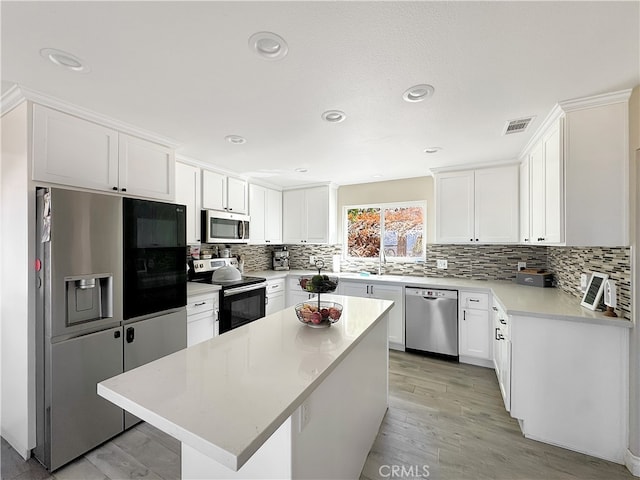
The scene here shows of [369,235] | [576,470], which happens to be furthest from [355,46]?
[369,235]

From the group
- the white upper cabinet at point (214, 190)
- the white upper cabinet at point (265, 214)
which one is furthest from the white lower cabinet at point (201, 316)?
the white upper cabinet at point (265, 214)

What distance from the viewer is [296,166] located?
11.5 ft

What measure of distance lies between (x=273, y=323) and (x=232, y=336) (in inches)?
12.3

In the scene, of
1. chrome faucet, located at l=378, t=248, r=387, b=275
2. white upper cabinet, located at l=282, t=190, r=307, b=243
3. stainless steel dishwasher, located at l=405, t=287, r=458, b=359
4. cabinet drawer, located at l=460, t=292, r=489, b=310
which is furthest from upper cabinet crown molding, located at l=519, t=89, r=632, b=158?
white upper cabinet, located at l=282, t=190, r=307, b=243

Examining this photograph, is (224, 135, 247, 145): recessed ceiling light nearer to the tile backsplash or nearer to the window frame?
the tile backsplash

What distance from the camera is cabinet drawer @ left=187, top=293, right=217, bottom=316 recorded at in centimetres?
272

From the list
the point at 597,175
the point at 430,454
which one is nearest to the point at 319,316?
the point at 430,454

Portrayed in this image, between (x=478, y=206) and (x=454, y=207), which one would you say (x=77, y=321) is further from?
(x=478, y=206)

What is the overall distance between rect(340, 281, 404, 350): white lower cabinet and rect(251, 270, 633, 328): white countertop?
9 cm

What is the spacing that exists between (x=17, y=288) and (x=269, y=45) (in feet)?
7.29

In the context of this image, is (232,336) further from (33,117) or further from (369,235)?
(369,235)

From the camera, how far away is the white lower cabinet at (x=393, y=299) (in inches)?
142

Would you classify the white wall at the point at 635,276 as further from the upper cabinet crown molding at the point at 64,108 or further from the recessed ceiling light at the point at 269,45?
the upper cabinet crown molding at the point at 64,108

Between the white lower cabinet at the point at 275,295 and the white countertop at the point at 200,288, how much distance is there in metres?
1.04
